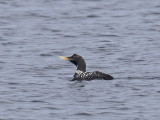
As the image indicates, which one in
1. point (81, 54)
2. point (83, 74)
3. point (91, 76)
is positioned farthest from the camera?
point (81, 54)

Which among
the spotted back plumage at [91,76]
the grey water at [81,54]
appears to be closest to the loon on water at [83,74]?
the spotted back plumage at [91,76]

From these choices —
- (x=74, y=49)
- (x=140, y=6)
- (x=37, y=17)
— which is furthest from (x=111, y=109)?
(x=140, y=6)

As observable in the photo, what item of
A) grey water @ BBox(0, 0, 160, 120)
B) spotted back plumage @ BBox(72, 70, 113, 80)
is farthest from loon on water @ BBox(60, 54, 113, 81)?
grey water @ BBox(0, 0, 160, 120)

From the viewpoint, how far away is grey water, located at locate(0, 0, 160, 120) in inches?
508

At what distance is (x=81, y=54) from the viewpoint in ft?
67.1

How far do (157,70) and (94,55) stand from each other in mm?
3429

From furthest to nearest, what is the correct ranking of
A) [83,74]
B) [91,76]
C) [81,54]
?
1. [81,54]
2. [83,74]
3. [91,76]

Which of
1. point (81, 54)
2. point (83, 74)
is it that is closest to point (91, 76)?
point (83, 74)

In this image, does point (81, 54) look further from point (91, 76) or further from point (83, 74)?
point (91, 76)

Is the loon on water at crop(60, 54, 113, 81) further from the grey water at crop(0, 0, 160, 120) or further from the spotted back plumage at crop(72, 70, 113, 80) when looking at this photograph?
the grey water at crop(0, 0, 160, 120)

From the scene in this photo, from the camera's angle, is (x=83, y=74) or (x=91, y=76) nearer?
(x=91, y=76)

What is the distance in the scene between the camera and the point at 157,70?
17.0 metres

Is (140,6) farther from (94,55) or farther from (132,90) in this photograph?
(132,90)

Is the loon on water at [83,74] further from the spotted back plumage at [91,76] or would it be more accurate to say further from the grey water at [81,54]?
the grey water at [81,54]
